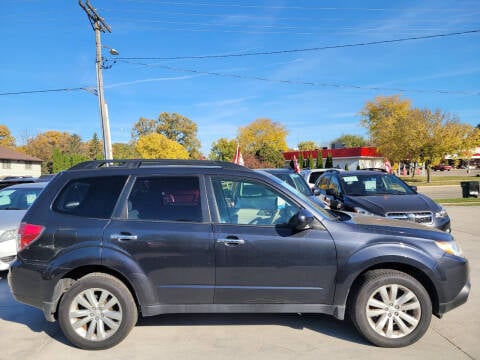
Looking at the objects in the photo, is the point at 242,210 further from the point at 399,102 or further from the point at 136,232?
the point at 399,102

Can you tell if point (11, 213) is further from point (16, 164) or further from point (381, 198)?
point (16, 164)

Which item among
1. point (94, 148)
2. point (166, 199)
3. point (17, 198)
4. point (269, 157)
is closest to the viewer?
point (166, 199)

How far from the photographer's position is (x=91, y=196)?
366 cm

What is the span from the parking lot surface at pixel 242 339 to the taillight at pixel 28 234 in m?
1.06

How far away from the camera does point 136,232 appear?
11.4 ft

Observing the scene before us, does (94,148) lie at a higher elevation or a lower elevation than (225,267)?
higher

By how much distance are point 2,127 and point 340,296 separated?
92.1m

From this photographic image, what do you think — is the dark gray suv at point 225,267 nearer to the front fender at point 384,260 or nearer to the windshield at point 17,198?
the front fender at point 384,260

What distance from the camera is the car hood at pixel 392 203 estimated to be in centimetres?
646

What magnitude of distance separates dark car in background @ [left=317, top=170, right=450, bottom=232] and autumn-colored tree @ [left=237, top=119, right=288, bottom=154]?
2818 inches

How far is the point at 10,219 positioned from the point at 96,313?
3758mm

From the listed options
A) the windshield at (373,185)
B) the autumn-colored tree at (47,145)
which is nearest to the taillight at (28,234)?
the windshield at (373,185)

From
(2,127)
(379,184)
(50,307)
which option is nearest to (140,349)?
(50,307)

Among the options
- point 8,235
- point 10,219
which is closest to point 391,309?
point 8,235
